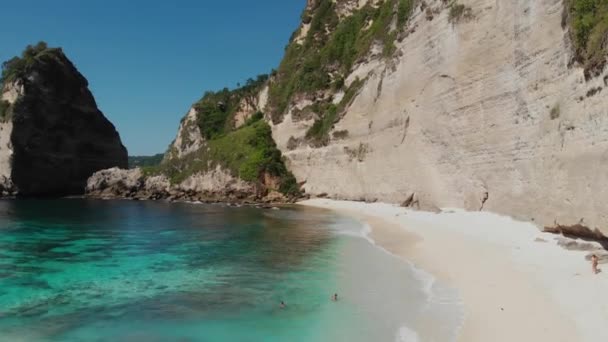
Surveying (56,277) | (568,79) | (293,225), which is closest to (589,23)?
(568,79)

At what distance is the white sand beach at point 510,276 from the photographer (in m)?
8.59

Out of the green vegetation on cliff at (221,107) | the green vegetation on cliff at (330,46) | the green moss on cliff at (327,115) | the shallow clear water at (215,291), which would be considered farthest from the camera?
the green vegetation on cliff at (221,107)

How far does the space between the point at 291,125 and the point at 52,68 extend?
46.1 metres

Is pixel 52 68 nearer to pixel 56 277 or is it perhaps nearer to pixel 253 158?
pixel 253 158

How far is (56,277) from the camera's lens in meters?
15.2

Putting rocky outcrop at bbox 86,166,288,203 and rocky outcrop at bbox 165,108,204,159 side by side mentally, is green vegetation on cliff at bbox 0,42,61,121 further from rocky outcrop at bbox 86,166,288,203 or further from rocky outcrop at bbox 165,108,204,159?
rocky outcrop at bbox 165,108,204,159

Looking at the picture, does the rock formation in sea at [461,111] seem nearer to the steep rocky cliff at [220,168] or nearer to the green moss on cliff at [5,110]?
the steep rocky cliff at [220,168]

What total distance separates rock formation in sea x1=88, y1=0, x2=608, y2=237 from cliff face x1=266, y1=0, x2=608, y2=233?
0.26 feet

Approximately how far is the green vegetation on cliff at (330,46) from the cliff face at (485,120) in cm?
320

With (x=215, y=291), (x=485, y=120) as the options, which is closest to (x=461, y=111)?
(x=485, y=120)

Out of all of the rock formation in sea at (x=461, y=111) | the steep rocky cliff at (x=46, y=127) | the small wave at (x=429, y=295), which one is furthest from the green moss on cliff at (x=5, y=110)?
the small wave at (x=429, y=295)

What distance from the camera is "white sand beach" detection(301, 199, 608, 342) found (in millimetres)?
8594

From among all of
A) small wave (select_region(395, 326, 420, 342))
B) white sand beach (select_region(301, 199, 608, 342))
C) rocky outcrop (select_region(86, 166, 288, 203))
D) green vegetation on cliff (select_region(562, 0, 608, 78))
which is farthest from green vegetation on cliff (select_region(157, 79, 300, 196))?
small wave (select_region(395, 326, 420, 342))

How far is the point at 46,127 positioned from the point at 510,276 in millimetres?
78954
